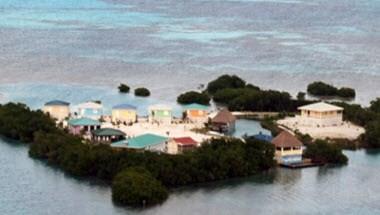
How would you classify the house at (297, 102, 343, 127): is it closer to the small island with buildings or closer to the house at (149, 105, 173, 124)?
the small island with buildings

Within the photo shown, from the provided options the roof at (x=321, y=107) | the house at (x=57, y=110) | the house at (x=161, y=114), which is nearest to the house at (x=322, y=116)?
the roof at (x=321, y=107)

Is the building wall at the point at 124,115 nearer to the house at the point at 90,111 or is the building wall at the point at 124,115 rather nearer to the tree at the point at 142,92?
the house at the point at 90,111

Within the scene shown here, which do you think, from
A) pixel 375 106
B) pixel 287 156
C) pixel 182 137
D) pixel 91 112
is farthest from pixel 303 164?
pixel 91 112

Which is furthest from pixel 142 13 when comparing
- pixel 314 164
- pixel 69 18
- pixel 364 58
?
pixel 314 164

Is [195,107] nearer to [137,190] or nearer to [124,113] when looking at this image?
[124,113]

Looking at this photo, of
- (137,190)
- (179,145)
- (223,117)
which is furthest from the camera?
(223,117)

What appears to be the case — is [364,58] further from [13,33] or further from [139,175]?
[139,175]
